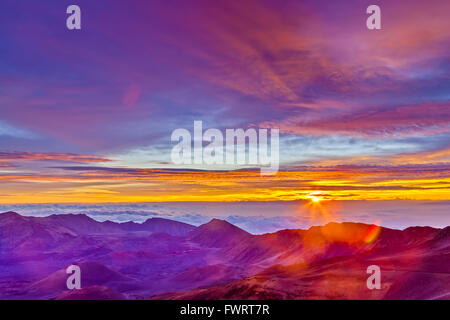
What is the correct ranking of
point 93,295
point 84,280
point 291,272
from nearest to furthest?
point 291,272 → point 93,295 → point 84,280

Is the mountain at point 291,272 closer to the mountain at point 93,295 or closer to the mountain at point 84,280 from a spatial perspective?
the mountain at point 93,295

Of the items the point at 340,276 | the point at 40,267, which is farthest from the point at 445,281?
the point at 40,267

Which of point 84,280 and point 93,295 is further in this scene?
point 84,280

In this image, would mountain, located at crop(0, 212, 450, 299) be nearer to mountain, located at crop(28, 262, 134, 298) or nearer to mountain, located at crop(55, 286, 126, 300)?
mountain, located at crop(55, 286, 126, 300)

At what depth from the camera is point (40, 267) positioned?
187500mm

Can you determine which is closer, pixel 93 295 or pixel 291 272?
pixel 291 272

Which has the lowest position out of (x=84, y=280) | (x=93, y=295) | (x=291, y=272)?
(x=84, y=280)

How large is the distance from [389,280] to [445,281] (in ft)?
28.5

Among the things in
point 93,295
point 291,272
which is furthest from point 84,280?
point 291,272

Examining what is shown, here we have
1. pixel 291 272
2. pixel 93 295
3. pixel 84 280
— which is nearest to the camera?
pixel 291 272

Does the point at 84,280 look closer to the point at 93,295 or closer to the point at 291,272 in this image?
the point at 93,295

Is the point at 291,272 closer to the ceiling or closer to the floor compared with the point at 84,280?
closer to the ceiling

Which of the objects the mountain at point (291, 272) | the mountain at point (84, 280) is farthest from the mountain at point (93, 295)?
the mountain at point (84, 280)
